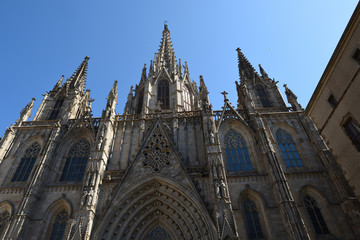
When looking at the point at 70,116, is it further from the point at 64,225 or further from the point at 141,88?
the point at 64,225

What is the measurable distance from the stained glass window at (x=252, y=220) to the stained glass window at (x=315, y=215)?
3.36m

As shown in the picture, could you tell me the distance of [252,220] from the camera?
14.2m

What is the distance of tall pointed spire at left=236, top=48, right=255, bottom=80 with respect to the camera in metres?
25.9

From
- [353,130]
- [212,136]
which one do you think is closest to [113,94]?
[212,136]

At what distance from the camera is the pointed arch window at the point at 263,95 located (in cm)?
2250

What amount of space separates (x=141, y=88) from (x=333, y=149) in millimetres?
20416

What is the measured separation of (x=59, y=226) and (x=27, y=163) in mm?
6722

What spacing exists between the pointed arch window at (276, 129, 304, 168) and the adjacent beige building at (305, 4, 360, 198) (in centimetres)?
396

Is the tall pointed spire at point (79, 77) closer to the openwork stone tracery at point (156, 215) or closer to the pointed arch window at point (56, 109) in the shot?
the pointed arch window at point (56, 109)

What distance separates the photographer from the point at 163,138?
703 inches

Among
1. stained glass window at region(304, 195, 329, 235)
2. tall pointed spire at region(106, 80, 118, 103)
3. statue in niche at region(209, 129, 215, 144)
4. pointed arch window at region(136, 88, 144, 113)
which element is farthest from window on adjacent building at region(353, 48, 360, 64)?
pointed arch window at region(136, 88, 144, 113)

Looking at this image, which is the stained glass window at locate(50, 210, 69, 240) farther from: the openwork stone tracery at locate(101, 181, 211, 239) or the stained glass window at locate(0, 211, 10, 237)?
the openwork stone tracery at locate(101, 181, 211, 239)

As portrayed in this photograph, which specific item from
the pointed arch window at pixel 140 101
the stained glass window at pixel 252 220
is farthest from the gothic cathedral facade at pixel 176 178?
the pointed arch window at pixel 140 101

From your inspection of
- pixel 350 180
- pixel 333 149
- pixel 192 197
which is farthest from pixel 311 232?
pixel 192 197
